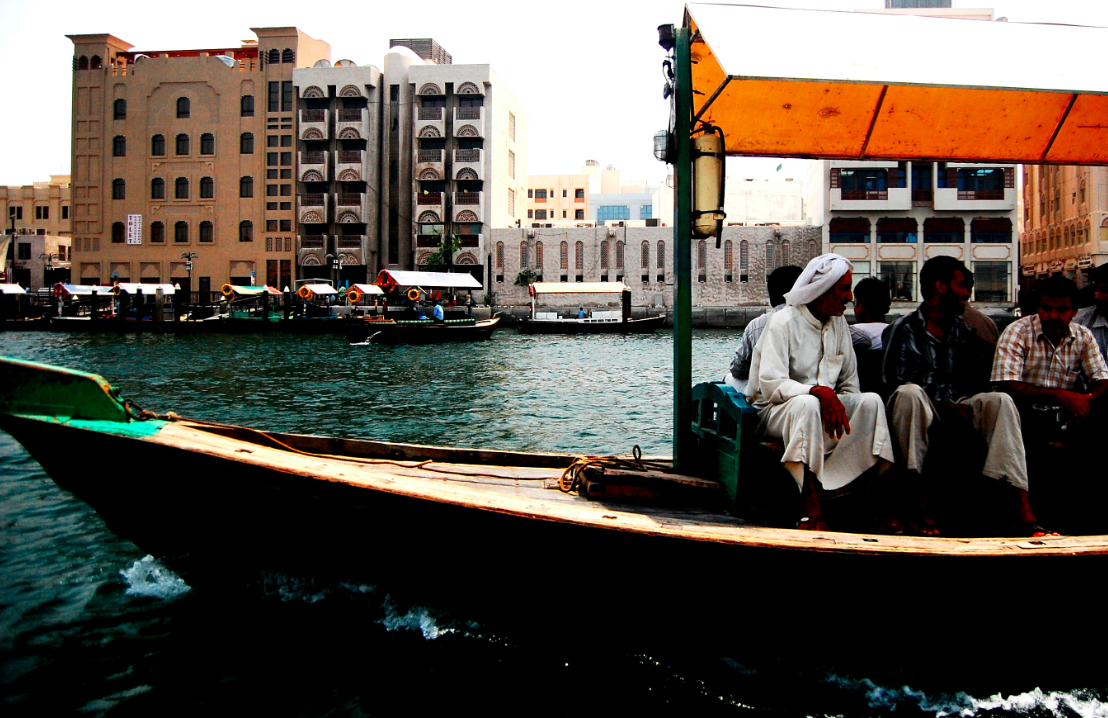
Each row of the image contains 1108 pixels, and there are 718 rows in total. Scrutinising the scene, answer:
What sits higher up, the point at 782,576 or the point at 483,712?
the point at 782,576

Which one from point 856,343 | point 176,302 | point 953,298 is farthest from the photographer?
point 176,302

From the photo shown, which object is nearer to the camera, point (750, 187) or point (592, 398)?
point (592, 398)

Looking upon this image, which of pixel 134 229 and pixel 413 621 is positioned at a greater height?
pixel 134 229

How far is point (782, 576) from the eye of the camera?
11.4 ft

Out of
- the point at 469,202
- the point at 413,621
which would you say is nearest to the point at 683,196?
the point at 413,621

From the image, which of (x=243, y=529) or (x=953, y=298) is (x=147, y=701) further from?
(x=953, y=298)

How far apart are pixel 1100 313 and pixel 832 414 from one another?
6.75 feet

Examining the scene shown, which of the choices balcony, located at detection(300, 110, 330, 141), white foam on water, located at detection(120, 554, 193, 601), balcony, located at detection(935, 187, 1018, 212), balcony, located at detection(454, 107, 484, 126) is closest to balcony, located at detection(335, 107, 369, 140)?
balcony, located at detection(300, 110, 330, 141)

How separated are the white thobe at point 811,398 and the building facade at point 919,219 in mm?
48606

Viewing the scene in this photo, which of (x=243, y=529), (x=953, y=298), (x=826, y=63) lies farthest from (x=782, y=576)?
(x=243, y=529)

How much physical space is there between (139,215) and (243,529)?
65.8 meters

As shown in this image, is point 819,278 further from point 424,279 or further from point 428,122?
point 428,122

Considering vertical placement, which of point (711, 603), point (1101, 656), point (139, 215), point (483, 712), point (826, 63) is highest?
point (139, 215)

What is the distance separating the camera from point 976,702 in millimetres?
3723
